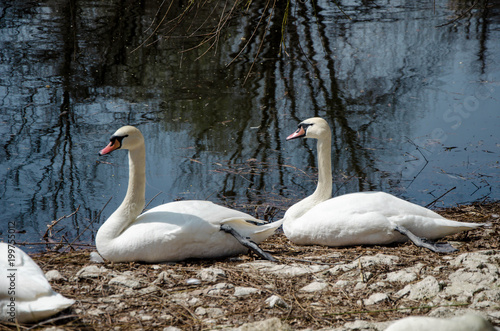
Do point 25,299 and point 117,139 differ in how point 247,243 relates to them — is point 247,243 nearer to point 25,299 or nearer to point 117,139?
point 117,139

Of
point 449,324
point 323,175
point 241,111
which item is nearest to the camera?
point 449,324

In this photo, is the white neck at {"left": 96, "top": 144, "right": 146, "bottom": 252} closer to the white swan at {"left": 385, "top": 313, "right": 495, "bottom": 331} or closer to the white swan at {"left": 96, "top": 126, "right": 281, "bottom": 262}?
the white swan at {"left": 96, "top": 126, "right": 281, "bottom": 262}

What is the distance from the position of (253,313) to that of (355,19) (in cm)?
1252

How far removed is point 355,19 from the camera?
50.2ft

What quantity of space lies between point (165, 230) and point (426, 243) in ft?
7.37

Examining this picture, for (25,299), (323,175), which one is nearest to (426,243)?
(323,175)

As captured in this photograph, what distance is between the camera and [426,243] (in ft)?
17.2

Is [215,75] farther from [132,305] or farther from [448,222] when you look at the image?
[132,305]

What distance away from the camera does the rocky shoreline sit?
384 centimetres

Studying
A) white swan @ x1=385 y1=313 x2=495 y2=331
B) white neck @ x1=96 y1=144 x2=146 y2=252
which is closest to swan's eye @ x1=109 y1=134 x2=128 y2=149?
white neck @ x1=96 y1=144 x2=146 y2=252

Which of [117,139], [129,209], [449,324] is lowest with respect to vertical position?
[129,209]

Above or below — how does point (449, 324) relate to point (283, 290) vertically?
above

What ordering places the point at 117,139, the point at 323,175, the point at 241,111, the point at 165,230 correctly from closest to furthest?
the point at 165,230
the point at 117,139
the point at 323,175
the point at 241,111

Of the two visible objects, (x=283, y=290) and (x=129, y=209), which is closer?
(x=283, y=290)
